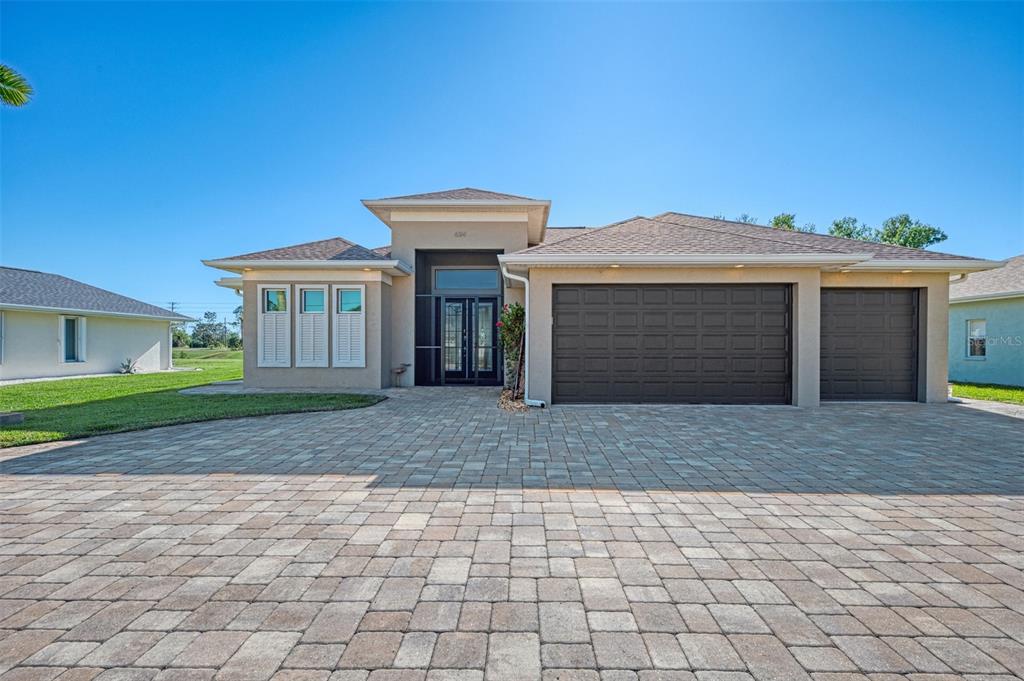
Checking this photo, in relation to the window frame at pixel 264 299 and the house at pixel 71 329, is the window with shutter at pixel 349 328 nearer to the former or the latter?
the window frame at pixel 264 299

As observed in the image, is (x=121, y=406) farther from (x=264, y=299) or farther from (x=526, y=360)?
(x=526, y=360)

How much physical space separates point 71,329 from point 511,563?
2233 centimetres

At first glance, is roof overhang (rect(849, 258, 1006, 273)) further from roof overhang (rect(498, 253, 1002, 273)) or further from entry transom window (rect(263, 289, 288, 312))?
entry transom window (rect(263, 289, 288, 312))

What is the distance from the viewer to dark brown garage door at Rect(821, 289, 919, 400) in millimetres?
9828

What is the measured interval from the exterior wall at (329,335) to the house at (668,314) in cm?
3

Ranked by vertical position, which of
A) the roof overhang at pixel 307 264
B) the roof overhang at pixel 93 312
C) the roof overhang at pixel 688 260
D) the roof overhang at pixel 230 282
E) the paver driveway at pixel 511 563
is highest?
the roof overhang at pixel 307 264

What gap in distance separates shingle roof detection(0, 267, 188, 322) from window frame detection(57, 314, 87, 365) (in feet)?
1.75

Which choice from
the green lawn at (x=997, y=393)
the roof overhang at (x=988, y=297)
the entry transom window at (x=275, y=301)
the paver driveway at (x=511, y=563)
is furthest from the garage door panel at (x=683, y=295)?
the roof overhang at (x=988, y=297)

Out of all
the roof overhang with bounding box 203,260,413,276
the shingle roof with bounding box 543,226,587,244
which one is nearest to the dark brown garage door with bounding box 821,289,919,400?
the shingle roof with bounding box 543,226,587,244

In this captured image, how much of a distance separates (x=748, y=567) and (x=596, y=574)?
955mm

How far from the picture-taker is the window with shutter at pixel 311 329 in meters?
11.9

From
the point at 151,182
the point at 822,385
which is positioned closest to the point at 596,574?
the point at 822,385

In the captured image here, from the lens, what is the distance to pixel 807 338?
29.1 ft

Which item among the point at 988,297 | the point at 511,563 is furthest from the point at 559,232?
the point at 511,563
